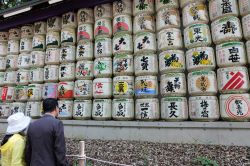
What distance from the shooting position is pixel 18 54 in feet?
24.3

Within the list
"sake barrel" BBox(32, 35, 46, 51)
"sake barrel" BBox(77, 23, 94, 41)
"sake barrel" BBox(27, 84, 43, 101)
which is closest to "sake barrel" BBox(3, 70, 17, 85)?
"sake barrel" BBox(27, 84, 43, 101)

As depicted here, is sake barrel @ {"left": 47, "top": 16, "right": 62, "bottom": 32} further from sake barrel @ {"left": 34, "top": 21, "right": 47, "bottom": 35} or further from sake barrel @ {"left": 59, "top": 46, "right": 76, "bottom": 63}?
sake barrel @ {"left": 59, "top": 46, "right": 76, "bottom": 63}

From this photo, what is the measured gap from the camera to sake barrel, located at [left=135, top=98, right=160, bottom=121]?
16.5 ft

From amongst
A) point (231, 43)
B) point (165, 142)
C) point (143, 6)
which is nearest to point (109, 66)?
point (143, 6)

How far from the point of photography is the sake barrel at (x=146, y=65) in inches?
206

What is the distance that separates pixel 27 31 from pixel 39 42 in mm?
782

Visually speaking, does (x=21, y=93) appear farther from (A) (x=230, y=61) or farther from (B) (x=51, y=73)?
(A) (x=230, y=61)

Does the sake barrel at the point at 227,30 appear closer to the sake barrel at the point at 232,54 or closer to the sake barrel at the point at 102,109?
the sake barrel at the point at 232,54

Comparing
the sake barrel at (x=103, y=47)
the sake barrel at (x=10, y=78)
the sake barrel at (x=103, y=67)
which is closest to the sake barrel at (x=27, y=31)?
the sake barrel at (x=10, y=78)

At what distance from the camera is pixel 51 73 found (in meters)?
6.45

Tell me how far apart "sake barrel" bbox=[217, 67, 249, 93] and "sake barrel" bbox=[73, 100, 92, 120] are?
10.6ft

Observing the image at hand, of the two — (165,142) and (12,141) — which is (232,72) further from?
(12,141)

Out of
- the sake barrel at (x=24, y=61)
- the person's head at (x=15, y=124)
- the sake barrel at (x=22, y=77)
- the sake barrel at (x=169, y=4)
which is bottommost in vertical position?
the person's head at (x=15, y=124)

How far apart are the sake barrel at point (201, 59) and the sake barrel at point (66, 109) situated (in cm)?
327
